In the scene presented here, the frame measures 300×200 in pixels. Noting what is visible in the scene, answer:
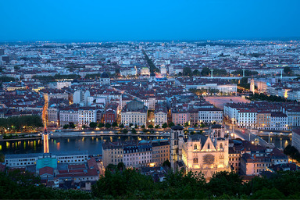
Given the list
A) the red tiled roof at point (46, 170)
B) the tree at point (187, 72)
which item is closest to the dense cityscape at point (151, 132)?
the red tiled roof at point (46, 170)

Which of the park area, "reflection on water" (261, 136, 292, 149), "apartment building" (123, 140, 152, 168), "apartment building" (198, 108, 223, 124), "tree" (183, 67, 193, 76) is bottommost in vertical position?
"reflection on water" (261, 136, 292, 149)

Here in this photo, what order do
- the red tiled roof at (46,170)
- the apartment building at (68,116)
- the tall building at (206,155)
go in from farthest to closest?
the apartment building at (68,116) → the tall building at (206,155) → the red tiled roof at (46,170)

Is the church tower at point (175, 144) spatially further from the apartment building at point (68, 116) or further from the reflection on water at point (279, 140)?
the apartment building at point (68, 116)

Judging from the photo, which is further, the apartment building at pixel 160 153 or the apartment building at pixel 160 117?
the apartment building at pixel 160 117

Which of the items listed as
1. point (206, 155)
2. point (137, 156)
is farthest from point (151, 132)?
point (206, 155)

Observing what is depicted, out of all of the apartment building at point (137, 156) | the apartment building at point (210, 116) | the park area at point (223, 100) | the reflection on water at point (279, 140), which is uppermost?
the park area at point (223, 100)

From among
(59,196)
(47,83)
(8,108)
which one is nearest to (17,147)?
(8,108)

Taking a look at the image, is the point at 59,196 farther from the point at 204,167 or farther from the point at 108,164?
the point at 108,164

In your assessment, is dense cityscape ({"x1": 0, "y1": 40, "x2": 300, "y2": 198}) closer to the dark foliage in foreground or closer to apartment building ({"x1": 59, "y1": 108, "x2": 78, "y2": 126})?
apartment building ({"x1": 59, "y1": 108, "x2": 78, "y2": 126})

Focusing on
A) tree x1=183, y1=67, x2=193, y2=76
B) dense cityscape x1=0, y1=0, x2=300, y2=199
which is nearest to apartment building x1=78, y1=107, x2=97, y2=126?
dense cityscape x1=0, y1=0, x2=300, y2=199
